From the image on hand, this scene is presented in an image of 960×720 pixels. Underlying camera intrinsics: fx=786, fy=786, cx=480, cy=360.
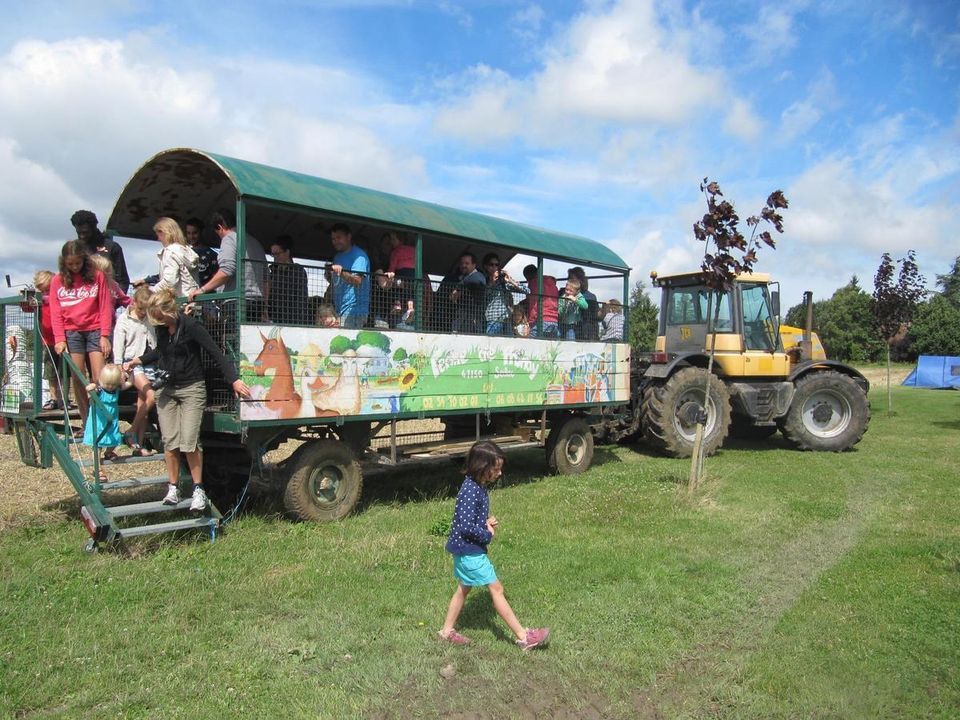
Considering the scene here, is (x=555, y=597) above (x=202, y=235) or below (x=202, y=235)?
below

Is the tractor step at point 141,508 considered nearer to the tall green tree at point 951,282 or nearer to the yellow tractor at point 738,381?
the yellow tractor at point 738,381

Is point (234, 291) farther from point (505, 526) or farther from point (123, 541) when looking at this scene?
point (505, 526)

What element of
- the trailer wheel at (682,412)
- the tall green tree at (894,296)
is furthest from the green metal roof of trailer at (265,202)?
the tall green tree at (894,296)

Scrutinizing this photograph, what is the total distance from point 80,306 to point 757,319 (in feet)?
34.1

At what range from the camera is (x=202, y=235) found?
8.77 m

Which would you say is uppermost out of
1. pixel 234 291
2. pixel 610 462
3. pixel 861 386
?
pixel 234 291

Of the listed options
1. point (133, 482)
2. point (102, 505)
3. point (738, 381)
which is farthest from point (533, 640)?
point (738, 381)

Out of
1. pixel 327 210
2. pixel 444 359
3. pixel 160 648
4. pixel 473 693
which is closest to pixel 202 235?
pixel 327 210

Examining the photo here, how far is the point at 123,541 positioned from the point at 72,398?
1.62 m

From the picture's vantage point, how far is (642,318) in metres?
35.1

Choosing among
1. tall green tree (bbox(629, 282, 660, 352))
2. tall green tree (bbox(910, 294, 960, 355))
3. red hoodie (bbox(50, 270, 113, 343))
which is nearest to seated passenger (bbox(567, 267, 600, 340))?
red hoodie (bbox(50, 270, 113, 343))

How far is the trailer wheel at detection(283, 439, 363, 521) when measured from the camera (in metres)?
7.18

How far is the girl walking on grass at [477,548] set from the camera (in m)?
4.57

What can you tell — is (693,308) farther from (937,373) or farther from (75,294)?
(937,373)
